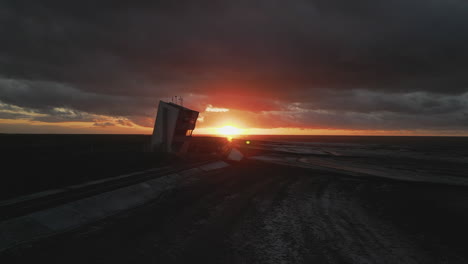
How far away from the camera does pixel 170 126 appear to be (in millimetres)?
33188

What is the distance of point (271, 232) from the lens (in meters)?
8.70

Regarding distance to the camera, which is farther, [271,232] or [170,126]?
[170,126]

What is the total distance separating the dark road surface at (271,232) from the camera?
6.79 meters

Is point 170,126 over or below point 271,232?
over

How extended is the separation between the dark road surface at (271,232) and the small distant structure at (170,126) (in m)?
19.4

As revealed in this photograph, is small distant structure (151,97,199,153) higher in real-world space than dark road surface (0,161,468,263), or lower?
higher

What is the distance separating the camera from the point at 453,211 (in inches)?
476

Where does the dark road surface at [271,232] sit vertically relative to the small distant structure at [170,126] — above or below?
below

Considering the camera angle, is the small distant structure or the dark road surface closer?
the dark road surface

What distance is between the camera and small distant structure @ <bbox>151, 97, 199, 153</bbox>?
3288 centimetres

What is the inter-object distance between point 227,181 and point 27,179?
1333 centimetres

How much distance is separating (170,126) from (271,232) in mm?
26863

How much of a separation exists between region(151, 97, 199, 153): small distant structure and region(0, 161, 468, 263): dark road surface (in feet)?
63.5

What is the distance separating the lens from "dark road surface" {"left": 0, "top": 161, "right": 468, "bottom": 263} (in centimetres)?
679
